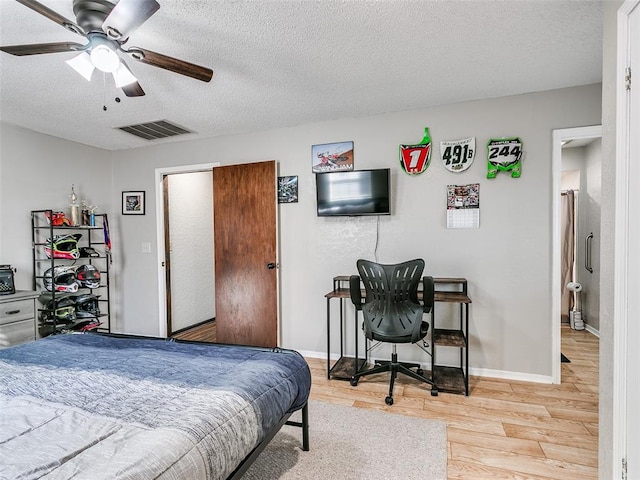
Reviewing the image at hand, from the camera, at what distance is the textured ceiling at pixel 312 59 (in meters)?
1.81

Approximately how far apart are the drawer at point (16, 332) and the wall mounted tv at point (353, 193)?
296 cm

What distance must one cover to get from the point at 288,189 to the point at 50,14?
94.2 inches

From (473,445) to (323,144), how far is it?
Answer: 2850 mm

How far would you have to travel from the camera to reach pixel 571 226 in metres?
4.49

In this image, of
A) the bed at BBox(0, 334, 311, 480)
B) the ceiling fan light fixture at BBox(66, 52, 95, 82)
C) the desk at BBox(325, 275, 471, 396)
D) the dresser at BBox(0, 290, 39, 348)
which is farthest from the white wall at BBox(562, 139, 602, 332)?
the dresser at BBox(0, 290, 39, 348)

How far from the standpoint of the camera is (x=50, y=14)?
4.87 feet

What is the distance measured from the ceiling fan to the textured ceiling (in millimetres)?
233

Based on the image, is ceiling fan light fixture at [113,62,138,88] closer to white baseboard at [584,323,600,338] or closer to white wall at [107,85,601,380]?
white wall at [107,85,601,380]

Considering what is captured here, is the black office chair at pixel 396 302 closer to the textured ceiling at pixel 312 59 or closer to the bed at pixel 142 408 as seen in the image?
the bed at pixel 142 408

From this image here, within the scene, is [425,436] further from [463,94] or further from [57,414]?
[463,94]

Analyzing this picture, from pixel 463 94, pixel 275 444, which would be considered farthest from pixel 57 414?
pixel 463 94

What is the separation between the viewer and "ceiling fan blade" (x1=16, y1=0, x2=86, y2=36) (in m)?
1.39

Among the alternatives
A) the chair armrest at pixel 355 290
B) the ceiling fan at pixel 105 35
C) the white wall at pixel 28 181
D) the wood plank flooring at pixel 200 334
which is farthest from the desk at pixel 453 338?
the white wall at pixel 28 181

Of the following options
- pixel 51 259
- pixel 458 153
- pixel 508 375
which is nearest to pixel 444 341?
pixel 508 375
